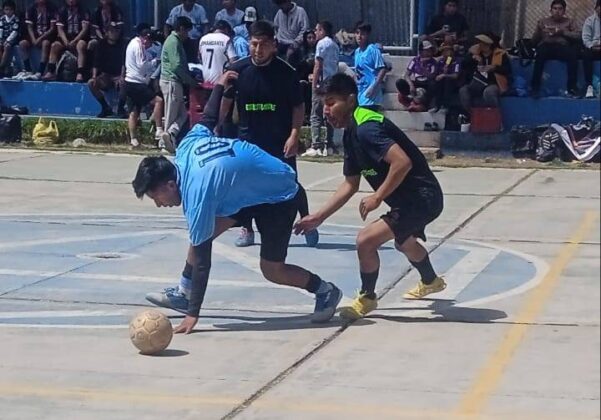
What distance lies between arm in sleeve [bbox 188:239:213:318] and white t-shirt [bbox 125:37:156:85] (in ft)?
43.3

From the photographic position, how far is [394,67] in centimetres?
2075

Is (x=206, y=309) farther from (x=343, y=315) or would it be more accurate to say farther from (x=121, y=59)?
(x=121, y=59)

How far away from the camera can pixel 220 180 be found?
7.01 meters

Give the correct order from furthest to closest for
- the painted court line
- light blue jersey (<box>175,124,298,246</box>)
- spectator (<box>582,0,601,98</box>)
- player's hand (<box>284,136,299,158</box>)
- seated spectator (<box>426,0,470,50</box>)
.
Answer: seated spectator (<box>426,0,470,50</box>) → spectator (<box>582,0,601,98</box>) → player's hand (<box>284,136,299,158</box>) → light blue jersey (<box>175,124,298,246</box>) → the painted court line

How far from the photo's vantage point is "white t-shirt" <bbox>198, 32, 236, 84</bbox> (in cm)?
1900

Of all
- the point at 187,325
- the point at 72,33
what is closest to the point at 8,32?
the point at 72,33

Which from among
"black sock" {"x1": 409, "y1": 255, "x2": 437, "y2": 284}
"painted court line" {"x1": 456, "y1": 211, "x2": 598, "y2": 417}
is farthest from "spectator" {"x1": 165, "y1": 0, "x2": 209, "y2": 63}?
"black sock" {"x1": 409, "y1": 255, "x2": 437, "y2": 284}

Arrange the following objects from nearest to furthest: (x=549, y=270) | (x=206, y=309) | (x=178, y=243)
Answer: (x=206, y=309) → (x=549, y=270) → (x=178, y=243)

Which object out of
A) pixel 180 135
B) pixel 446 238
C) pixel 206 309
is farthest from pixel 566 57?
pixel 206 309

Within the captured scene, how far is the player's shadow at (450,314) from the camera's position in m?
7.76

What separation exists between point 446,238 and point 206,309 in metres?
3.54

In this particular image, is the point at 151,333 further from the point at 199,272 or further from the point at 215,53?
the point at 215,53

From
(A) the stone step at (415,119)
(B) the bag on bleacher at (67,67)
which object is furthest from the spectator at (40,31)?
(A) the stone step at (415,119)

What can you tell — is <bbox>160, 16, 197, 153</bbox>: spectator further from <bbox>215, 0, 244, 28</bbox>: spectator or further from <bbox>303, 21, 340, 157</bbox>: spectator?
<bbox>303, 21, 340, 157</bbox>: spectator
